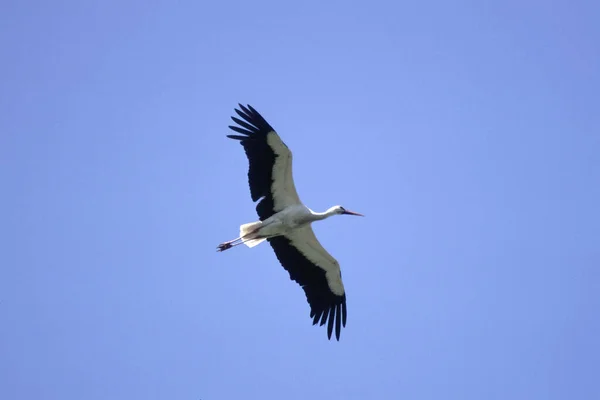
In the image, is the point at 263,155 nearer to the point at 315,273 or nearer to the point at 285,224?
the point at 285,224

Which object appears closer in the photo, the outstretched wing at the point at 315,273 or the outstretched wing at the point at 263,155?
the outstretched wing at the point at 263,155

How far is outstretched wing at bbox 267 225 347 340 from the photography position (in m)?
14.4

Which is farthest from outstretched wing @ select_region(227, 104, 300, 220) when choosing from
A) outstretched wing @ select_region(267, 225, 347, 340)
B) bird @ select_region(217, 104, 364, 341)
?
outstretched wing @ select_region(267, 225, 347, 340)

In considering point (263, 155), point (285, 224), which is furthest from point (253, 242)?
point (263, 155)

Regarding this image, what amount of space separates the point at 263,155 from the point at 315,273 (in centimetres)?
211

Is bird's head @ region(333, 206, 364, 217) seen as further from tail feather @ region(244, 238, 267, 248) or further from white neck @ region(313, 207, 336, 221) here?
tail feather @ region(244, 238, 267, 248)

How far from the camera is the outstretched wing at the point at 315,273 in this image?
47.1 feet

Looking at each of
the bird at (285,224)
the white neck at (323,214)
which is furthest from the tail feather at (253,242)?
the white neck at (323,214)

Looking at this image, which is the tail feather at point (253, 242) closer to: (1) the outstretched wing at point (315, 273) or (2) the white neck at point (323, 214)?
(1) the outstretched wing at point (315, 273)

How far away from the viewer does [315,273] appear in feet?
47.8

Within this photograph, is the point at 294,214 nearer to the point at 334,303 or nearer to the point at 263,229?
the point at 263,229

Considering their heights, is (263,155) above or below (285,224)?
above

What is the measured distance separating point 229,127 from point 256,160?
24.6 inches

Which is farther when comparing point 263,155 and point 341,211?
point 341,211
